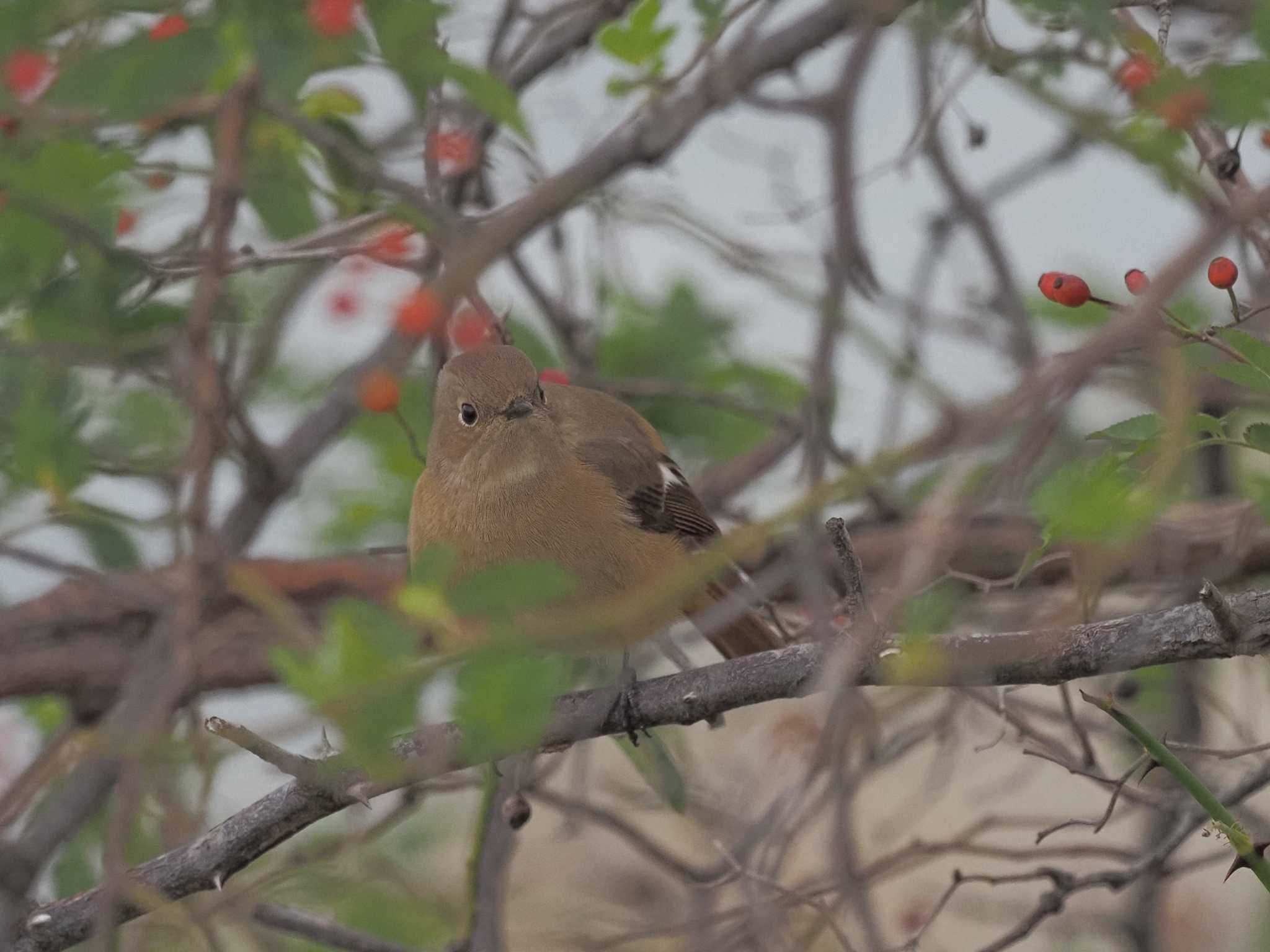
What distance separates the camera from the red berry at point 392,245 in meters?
3.44

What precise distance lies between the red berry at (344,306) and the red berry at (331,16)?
1.55 m

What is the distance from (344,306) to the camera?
4.10 m

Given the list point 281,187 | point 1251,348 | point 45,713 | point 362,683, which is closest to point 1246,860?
point 1251,348

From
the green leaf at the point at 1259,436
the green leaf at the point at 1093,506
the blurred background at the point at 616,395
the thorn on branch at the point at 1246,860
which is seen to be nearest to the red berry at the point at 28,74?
the blurred background at the point at 616,395

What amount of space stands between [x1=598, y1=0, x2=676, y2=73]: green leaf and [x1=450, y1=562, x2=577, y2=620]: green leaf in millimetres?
1622

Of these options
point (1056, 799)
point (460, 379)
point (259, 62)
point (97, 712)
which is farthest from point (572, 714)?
point (1056, 799)

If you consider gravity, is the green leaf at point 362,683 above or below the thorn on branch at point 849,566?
below

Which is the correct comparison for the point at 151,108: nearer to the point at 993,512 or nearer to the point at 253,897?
the point at 253,897

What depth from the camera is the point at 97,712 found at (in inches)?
Answer: 167

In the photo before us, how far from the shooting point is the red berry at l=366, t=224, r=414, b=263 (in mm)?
3443

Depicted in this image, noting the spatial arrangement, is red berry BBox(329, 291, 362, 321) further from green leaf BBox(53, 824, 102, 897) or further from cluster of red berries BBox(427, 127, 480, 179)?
green leaf BBox(53, 824, 102, 897)

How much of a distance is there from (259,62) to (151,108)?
8.2 inches

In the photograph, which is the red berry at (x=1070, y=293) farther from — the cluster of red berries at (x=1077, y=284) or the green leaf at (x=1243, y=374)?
the green leaf at (x=1243, y=374)

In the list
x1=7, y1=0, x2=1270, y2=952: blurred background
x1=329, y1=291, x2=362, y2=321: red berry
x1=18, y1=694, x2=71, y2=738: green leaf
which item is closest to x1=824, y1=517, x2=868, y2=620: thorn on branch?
x1=7, y1=0, x2=1270, y2=952: blurred background
